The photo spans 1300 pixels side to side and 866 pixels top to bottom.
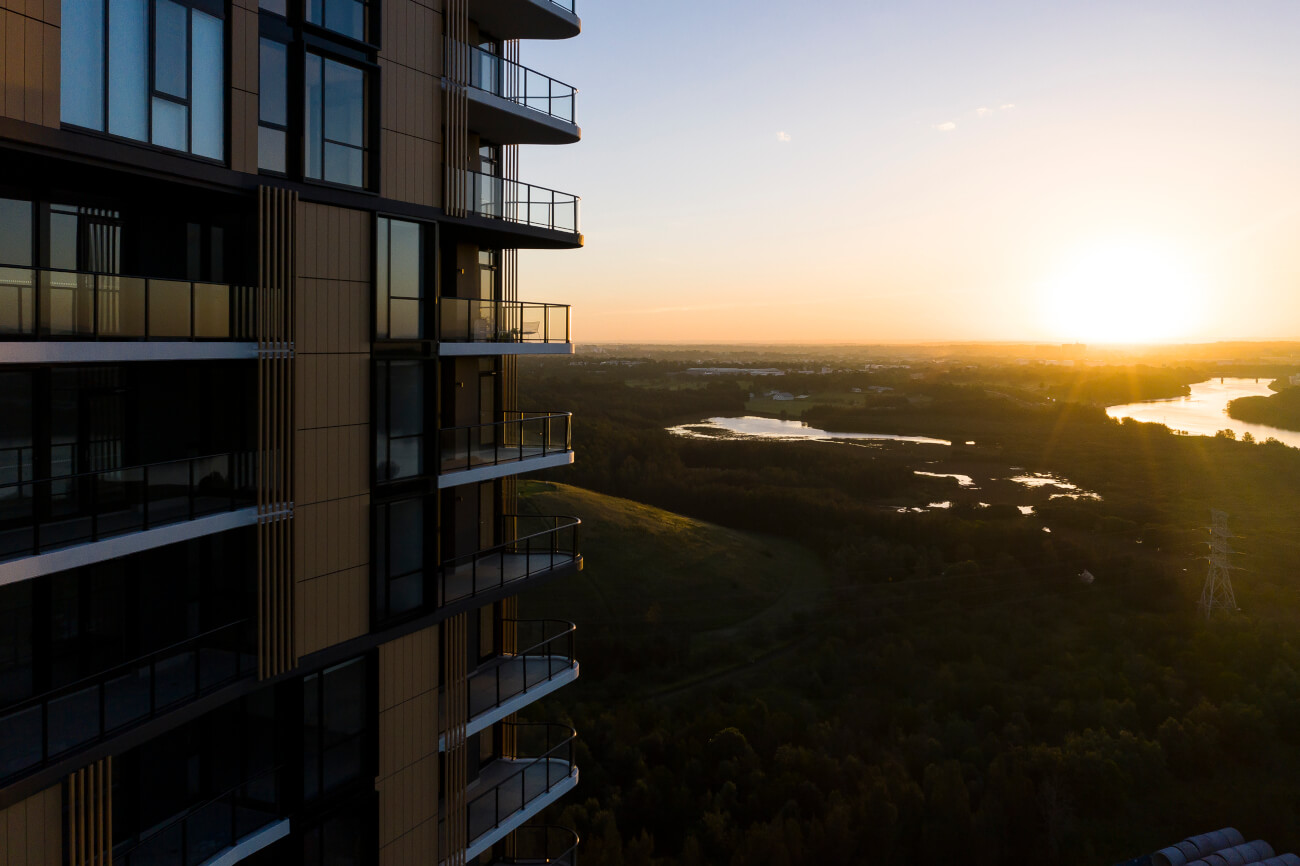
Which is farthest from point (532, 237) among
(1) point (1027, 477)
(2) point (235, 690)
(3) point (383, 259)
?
(1) point (1027, 477)

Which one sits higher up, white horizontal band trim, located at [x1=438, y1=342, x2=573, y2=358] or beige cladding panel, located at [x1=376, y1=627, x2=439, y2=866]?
white horizontal band trim, located at [x1=438, y1=342, x2=573, y2=358]

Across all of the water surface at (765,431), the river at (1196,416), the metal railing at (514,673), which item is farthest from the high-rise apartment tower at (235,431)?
the river at (1196,416)

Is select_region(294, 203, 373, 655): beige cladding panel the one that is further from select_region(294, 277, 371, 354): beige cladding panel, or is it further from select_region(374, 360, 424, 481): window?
select_region(374, 360, 424, 481): window

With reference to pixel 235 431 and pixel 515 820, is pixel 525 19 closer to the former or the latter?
pixel 235 431

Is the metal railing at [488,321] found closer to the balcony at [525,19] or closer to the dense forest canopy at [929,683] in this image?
the balcony at [525,19]

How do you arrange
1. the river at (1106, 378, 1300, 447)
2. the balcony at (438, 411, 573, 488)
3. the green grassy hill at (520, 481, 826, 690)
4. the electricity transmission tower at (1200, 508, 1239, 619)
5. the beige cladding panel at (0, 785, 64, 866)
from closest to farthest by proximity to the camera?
1. the beige cladding panel at (0, 785, 64, 866)
2. the balcony at (438, 411, 573, 488)
3. the green grassy hill at (520, 481, 826, 690)
4. the electricity transmission tower at (1200, 508, 1239, 619)
5. the river at (1106, 378, 1300, 447)

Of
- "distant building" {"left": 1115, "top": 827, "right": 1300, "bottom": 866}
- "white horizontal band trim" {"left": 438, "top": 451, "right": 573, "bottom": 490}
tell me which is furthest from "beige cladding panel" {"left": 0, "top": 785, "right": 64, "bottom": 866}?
"distant building" {"left": 1115, "top": 827, "right": 1300, "bottom": 866}
